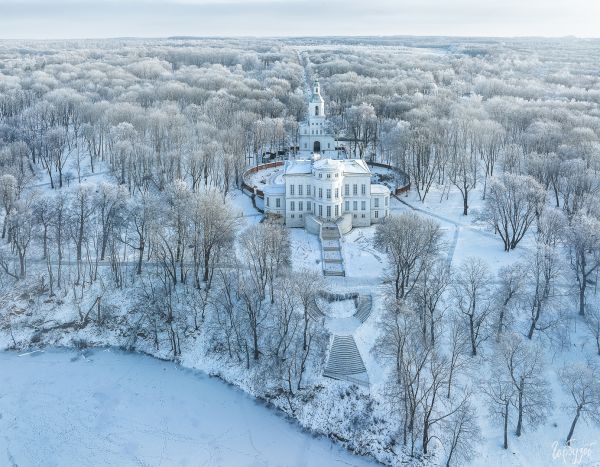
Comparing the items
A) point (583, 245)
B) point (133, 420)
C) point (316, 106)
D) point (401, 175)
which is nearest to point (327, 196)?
point (401, 175)

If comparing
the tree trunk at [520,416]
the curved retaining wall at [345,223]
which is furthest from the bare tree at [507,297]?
the curved retaining wall at [345,223]

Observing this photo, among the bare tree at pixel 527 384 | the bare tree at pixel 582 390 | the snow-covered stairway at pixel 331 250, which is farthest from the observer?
the snow-covered stairway at pixel 331 250

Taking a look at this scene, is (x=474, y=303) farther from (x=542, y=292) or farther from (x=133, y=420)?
(x=133, y=420)

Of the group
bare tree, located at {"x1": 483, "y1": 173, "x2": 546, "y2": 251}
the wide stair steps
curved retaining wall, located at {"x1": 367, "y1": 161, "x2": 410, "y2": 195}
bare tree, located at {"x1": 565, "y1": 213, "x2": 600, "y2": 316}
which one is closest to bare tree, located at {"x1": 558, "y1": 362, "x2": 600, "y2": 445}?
bare tree, located at {"x1": 565, "y1": 213, "x2": 600, "y2": 316}

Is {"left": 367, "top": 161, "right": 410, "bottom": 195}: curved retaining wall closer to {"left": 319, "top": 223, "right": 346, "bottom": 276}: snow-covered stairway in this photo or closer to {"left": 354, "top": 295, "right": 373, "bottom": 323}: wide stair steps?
{"left": 319, "top": 223, "right": 346, "bottom": 276}: snow-covered stairway

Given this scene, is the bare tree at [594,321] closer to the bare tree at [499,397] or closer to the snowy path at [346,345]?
the bare tree at [499,397]
